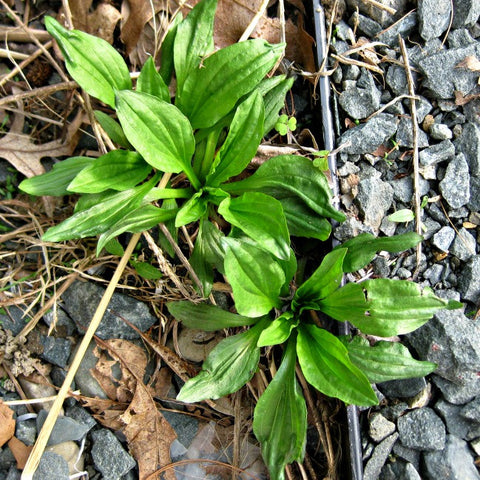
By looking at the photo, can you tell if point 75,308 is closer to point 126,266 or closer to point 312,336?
point 126,266

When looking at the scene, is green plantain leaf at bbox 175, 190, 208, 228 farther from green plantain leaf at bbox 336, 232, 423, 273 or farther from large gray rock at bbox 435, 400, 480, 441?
large gray rock at bbox 435, 400, 480, 441

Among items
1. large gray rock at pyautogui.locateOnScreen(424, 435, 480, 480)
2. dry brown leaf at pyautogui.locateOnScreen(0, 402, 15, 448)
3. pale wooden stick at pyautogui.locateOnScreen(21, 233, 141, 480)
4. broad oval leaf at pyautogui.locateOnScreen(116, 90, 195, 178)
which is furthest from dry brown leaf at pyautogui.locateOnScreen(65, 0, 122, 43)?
large gray rock at pyautogui.locateOnScreen(424, 435, 480, 480)

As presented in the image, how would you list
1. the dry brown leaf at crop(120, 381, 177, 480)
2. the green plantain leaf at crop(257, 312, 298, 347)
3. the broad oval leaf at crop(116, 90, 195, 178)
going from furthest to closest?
the dry brown leaf at crop(120, 381, 177, 480), the green plantain leaf at crop(257, 312, 298, 347), the broad oval leaf at crop(116, 90, 195, 178)

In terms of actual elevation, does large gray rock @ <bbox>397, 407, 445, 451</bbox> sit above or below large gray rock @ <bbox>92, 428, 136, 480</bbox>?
above

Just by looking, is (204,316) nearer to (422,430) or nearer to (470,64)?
(422,430)

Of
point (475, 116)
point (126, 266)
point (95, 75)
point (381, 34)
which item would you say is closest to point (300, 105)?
point (381, 34)

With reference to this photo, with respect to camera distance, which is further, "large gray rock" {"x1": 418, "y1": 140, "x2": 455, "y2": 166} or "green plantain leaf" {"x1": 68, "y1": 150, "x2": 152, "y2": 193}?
"large gray rock" {"x1": 418, "y1": 140, "x2": 455, "y2": 166}

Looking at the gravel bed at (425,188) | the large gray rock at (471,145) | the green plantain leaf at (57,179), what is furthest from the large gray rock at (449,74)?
the green plantain leaf at (57,179)

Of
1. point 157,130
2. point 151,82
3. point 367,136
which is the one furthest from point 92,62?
point 367,136
